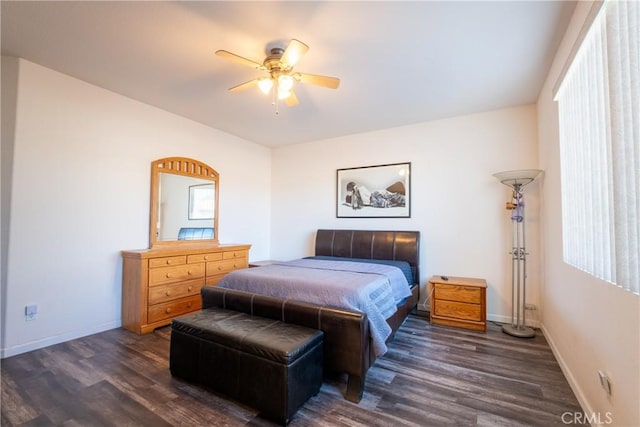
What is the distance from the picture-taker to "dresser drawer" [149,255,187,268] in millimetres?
3146

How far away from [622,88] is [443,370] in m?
Answer: 2.24

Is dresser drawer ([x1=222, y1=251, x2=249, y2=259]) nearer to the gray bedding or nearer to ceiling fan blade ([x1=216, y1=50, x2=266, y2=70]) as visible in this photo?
the gray bedding

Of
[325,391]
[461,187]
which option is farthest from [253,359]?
[461,187]

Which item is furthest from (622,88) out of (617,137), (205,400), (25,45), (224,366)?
(25,45)

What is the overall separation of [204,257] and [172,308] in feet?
2.35

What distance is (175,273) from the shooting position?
133 inches

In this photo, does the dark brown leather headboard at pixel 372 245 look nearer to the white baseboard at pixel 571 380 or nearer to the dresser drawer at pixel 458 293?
the dresser drawer at pixel 458 293

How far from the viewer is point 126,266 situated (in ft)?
10.6

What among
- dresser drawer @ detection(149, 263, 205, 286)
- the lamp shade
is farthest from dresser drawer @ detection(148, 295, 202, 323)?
the lamp shade

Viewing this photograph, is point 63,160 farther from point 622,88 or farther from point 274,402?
point 622,88

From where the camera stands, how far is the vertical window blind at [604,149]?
→ 128 centimetres

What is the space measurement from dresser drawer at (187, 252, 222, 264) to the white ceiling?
1.98m

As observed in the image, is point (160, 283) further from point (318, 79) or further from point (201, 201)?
point (318, 79)

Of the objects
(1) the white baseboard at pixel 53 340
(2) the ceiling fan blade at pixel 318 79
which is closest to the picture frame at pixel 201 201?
(1) the white baseboard at pixel 53 340
